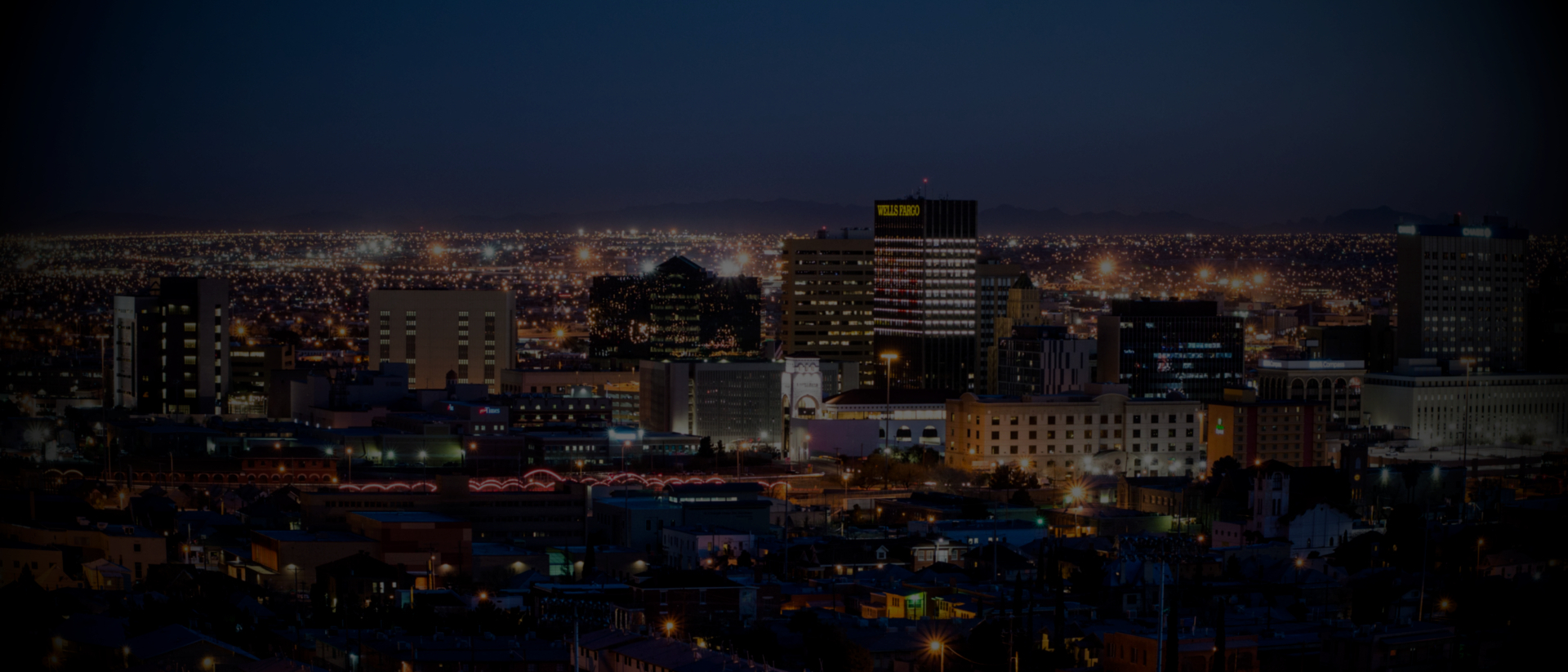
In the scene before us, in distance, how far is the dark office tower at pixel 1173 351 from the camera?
91.6 m

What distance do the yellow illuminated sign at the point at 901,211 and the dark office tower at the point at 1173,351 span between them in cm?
1111

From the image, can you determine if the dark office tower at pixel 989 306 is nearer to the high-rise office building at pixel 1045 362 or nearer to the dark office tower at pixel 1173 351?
the high-rise office building at pixel 1045 362

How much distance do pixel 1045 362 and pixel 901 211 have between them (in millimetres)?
12092

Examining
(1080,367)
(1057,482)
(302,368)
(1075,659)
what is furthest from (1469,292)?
(1075,659)

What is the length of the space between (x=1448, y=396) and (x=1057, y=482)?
84.4 ft

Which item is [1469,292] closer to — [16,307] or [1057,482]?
[1057,482]

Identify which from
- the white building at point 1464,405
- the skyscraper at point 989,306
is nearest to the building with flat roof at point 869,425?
the skyscraper at point 989,306

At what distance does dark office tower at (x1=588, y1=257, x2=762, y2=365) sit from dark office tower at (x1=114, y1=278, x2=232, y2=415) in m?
26.6

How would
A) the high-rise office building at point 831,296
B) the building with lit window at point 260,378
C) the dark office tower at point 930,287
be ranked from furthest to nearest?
the high-rise office building at point 831,296 → the dark office tower at point 930,287 → the building with lit window at point 260,378

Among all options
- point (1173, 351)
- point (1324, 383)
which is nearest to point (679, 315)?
point (1173, 351)

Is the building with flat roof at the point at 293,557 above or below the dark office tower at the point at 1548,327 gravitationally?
below

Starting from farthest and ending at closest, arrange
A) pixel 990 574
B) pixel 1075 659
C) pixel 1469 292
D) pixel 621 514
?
pixel 1469 292 < pixel 621 514 < pixel 990 574 < pixel 1075 659

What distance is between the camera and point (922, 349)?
99.8 meters

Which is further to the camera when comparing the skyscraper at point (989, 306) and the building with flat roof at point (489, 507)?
the skyscraper at point (989, 306)
